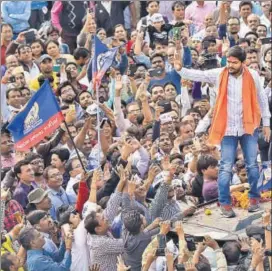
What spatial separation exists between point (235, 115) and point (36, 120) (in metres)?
2.75

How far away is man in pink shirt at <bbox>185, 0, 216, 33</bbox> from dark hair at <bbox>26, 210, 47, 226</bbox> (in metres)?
9.72

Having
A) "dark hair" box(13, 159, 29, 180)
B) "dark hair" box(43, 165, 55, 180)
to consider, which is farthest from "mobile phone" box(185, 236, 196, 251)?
"dark hair" box(13, 159, 29, 180)

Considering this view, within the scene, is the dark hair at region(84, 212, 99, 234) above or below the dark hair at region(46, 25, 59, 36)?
above

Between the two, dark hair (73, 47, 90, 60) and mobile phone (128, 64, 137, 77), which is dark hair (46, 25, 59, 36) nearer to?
dark hair (73, 47, 90, 60)

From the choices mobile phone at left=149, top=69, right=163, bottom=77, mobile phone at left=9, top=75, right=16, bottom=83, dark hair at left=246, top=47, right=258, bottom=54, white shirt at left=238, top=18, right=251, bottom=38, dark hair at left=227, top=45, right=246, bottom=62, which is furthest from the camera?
white shirt at left=238, top=18, right=251, bottom=38

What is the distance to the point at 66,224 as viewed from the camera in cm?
1994

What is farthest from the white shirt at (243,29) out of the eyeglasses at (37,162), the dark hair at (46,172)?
the dark hair at (46,172)

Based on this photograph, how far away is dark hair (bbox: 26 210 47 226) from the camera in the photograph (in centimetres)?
2014

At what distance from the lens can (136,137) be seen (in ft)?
77.7

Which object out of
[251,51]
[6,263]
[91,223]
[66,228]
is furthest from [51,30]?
[6,263]

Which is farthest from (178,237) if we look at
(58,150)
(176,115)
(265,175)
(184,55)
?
(184,55)

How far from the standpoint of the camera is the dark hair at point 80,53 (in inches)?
1106

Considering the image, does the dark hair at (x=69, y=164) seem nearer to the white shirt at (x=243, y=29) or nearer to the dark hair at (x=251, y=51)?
the dark hair at (x=251, y=51)

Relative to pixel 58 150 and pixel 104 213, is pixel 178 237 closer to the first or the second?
pixel 104 213
